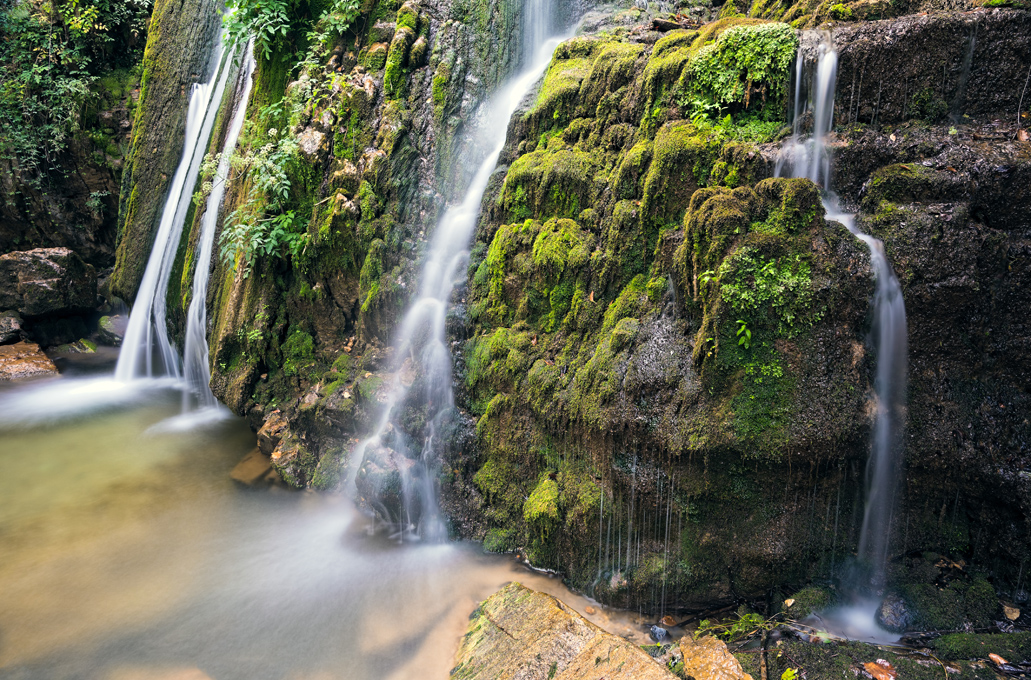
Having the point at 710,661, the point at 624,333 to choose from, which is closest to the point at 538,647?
the point at 710,661

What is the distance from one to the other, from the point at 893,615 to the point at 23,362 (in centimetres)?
1347

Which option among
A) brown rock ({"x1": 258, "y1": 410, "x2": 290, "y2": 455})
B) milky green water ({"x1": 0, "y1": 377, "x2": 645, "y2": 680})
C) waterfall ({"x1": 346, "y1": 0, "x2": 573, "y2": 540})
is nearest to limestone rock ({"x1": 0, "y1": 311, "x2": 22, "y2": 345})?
milky green water ({"x1": 0, "y1": 377, "x2": 645, "y2": 680})

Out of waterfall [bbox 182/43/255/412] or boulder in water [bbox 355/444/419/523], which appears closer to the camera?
boulder in water [bbox 355/444/419/523]

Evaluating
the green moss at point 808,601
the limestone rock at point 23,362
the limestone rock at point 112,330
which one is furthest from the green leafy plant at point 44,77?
the green moss at point 808,601

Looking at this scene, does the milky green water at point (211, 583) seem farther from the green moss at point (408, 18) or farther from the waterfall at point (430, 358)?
the green moss at point (408, 18)

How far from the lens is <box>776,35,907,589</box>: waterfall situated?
3752 mm

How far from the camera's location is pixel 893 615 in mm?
3803

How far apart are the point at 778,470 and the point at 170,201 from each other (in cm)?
1058

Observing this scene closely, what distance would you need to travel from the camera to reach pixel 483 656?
3984 millimetres

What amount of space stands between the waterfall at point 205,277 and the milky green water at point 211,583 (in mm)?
1906

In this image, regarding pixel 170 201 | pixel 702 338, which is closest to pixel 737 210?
pixel 702 338

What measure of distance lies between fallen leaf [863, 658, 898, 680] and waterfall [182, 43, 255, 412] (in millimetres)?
8388

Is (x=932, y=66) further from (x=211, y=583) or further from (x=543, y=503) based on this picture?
(x=211, y=583)

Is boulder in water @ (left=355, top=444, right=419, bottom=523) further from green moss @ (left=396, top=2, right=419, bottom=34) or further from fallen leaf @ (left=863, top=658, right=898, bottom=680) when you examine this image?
green moss @ (left=396, top=2, right=419, bottom=34)
